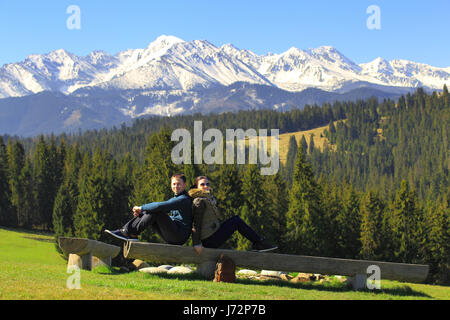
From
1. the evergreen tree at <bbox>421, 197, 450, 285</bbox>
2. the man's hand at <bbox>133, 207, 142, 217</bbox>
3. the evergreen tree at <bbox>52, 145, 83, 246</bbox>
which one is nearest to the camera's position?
the man's hand at <bbox>133, 207, 142, 217</bbox>

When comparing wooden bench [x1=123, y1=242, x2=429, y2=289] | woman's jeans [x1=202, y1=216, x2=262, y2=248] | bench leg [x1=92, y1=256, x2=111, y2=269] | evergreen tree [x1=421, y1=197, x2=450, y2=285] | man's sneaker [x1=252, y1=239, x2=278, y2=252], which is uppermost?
woman's jeans [x1=202, y1=216, x2=262, y2=248]

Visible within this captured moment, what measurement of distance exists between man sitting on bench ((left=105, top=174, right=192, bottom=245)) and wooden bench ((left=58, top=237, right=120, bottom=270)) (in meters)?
1.77

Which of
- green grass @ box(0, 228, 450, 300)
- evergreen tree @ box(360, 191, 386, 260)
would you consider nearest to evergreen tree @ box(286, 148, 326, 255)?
evergreen tree @ box(360, 191, 386, 260)

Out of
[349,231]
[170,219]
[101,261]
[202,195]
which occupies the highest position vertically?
[202,195]

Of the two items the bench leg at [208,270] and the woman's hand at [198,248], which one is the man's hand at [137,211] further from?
the bench leg at [208,270]

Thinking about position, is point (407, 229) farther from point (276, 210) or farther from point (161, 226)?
point (161, 226)

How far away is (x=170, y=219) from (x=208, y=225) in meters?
1.31

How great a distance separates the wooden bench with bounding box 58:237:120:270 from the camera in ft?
55.7

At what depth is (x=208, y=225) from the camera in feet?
54.0

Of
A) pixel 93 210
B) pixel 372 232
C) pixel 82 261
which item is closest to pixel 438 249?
pixel 372 232

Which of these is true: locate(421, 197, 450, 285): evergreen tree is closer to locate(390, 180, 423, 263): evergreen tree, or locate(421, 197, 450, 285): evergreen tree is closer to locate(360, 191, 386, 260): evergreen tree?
locate(390, 180, 423, 263): evergreen tree

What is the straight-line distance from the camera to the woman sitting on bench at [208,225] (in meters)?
16.1
